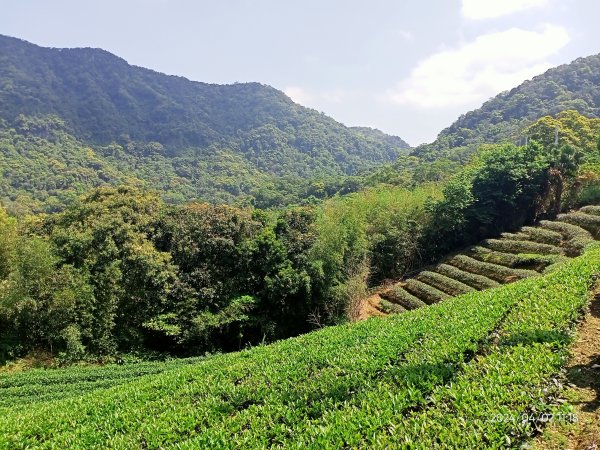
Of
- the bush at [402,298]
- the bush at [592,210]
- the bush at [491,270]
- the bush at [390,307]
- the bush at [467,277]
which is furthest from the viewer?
the bush at [592,210]

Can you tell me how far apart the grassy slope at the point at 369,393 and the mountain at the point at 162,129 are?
232ft

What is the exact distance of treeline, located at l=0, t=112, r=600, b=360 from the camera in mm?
22531

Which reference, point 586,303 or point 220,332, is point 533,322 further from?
point 220,332

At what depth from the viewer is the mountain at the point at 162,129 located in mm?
95312

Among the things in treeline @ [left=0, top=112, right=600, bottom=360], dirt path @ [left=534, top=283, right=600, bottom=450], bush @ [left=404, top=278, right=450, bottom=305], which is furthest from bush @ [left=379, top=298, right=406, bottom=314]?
dirt path @ [left=534, top=283, right=600, bottom=450]

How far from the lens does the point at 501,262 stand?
2683cm

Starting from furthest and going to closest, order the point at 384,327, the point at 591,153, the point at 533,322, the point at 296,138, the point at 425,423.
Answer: the point at 296,138
the point at 591,153
the point at 384,327
the point at 533,322
the point at 425,423

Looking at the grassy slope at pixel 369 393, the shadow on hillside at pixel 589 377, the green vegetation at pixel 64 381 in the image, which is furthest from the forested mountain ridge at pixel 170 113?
the shadow on hillside at pixel 589 377

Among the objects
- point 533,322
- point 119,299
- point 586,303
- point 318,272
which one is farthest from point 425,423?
point 119,299

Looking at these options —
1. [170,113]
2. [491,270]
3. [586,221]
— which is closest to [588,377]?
[491,270]

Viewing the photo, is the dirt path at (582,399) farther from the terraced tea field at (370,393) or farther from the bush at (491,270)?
the bush at (491,270)

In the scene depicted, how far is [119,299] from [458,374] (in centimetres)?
2145

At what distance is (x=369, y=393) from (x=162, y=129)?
129369mm

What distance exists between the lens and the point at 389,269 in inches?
1351
